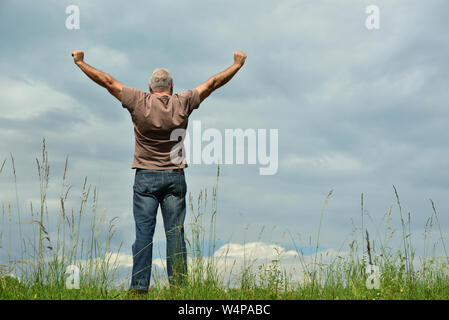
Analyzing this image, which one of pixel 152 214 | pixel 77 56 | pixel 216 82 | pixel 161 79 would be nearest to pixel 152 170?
pixel 152 214

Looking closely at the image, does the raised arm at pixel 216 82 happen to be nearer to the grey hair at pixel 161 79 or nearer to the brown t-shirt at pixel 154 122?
the brown t-shirt at pixel 154 122

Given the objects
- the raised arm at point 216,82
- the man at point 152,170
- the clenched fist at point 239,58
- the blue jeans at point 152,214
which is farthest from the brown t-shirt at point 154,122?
the clenched fist at point 239,58

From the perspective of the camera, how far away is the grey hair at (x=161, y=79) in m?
6.45

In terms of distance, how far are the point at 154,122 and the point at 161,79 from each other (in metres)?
0.69

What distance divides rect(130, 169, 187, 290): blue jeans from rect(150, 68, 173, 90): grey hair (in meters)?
1.22

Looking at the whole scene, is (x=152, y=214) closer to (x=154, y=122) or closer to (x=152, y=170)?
(x=152, y=170)

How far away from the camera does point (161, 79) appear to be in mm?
6449

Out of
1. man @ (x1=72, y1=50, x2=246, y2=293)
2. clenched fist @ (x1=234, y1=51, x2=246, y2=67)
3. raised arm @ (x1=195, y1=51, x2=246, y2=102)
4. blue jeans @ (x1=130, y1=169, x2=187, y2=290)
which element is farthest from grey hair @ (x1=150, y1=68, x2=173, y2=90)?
blue jeans @ (x1=130, y1=169, x2=187, y2=290)

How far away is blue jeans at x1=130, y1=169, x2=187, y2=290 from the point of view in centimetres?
608
